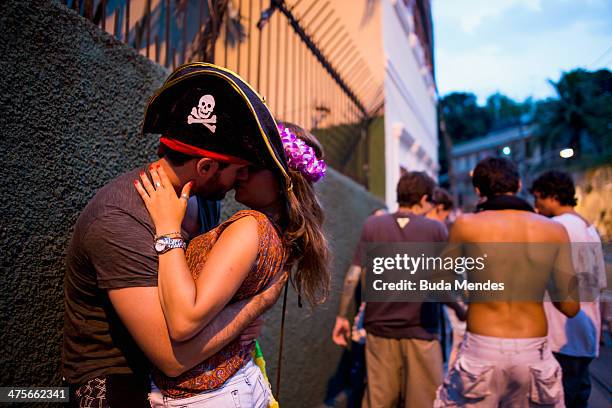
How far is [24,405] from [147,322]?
2.25 ft

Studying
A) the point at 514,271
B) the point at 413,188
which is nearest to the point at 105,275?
the point at 514,271

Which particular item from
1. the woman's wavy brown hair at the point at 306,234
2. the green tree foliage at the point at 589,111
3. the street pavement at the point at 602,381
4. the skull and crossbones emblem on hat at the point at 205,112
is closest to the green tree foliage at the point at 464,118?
the green tree foliage at the point at 589,111

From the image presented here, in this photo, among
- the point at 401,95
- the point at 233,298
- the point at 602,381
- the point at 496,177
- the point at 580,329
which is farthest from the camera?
the point at 401,95

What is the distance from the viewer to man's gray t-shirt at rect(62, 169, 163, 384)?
4.43 ft

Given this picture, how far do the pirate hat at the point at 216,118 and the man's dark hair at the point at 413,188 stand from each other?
2.66 m

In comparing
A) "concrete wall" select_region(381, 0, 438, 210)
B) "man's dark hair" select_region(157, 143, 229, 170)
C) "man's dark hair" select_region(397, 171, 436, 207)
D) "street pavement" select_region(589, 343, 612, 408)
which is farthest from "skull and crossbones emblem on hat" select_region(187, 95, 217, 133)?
"concrete wall" select_region(381, 0, 438, 210)

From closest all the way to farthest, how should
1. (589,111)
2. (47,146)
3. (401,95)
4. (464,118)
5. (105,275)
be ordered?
(105,275) < (47,146) < (589,111) < (401,95) < (464,118)

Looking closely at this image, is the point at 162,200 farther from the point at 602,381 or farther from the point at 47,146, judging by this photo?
the point at 602,381

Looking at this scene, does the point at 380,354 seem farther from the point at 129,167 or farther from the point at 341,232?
the point at 129,167

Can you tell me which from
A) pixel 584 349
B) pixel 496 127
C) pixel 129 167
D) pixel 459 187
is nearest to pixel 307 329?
pixel 584 349

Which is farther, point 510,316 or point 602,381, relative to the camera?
point 602,381

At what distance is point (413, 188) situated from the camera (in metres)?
4.00

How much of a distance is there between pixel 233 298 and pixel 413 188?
2772 mm

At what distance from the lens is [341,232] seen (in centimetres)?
506
